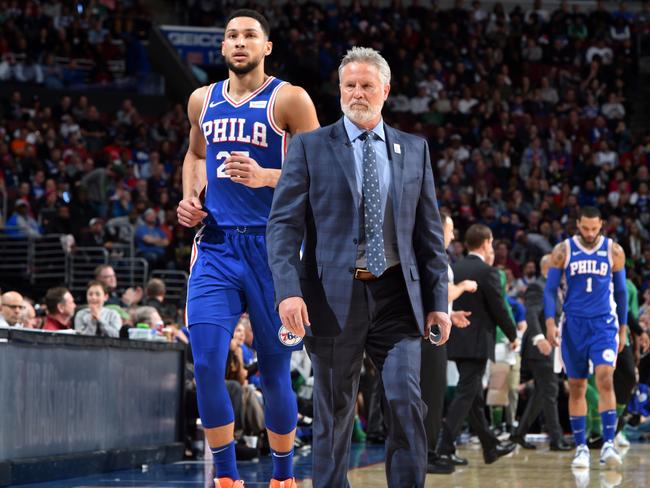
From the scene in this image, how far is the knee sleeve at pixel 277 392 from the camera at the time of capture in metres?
5.67

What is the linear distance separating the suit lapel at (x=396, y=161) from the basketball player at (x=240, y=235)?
863mm

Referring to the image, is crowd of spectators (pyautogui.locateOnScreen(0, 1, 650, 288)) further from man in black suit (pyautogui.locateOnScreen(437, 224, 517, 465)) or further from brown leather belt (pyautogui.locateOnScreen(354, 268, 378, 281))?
brown leather belt (pyautogui.locateOnScreen(354, 268, 378, 281))

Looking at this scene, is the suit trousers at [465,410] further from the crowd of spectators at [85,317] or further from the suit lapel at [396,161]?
the suit lapel at [396,161]

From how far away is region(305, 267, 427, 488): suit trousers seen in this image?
182 inches

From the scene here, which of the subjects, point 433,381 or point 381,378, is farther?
point 433,381

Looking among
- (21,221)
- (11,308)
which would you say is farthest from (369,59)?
(21,221)

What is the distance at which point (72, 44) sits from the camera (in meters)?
24.2

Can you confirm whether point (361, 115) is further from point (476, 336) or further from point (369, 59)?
point (476, 336)

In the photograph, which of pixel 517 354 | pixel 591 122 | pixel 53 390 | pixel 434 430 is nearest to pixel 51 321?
pixel 53 390

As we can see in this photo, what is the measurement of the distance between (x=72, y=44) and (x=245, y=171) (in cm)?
1971

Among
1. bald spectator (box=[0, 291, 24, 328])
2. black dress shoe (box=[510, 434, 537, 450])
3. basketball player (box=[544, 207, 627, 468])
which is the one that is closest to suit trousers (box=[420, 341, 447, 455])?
basketball player (box=[544, 207, 627, 468])

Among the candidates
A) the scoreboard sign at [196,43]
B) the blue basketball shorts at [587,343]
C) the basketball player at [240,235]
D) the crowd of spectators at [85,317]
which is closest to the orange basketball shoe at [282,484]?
the basketball player at [240,235]

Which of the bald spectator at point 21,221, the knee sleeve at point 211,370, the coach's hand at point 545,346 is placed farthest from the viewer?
the bald spectator at point 21,221

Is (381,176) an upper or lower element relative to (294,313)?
upper
